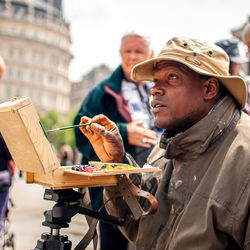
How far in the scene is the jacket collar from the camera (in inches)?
71.9

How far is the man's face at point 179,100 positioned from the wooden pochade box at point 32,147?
1.65 ft

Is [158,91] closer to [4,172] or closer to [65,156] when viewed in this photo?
[4,172]

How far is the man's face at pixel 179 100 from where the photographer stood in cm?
194

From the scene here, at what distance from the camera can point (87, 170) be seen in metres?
1.71

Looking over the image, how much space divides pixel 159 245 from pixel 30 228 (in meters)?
4.98

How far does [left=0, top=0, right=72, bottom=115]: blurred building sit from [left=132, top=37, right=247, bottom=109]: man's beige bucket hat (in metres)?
75.2

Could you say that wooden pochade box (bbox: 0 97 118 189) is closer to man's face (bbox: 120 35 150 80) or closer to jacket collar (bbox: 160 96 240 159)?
jacket collar (bbox: 160 96 240 159)

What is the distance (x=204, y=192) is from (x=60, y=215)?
71 cm

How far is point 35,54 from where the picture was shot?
256 feet

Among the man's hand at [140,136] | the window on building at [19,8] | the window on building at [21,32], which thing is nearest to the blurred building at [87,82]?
the window on building at [21,32]

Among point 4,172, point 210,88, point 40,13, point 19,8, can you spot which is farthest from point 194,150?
point 40,13

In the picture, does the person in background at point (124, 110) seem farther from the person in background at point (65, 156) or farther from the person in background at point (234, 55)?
the person in background at point (65, 156)

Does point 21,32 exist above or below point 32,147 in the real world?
above

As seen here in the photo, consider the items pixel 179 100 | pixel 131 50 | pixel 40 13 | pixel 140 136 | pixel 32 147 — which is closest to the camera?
pixel 32 147
